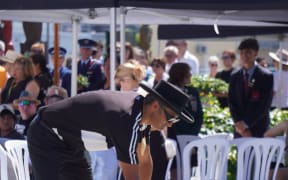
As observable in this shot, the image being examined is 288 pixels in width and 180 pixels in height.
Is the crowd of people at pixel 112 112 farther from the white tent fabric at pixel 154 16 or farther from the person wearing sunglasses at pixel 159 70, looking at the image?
the white tent fabric at pixel 154 16

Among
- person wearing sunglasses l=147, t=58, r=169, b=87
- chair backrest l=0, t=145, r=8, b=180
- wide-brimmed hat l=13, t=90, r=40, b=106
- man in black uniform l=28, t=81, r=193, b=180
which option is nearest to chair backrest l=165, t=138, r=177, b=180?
man in black uniform l=28, t=81, r=193, b=180

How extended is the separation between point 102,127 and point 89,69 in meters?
5.18

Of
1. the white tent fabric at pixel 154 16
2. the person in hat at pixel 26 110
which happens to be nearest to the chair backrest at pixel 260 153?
the white tent fabric at pixel 154 16

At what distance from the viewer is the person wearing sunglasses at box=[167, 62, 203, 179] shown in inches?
258

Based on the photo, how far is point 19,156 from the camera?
588 cm

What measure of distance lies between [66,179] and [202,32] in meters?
5.10

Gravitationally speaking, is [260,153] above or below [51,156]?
below

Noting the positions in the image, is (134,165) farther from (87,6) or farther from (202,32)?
(202,32)

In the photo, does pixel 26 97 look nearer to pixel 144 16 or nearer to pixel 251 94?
pixel 144 16

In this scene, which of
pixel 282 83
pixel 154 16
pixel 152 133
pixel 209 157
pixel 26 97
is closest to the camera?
pixel 152 133

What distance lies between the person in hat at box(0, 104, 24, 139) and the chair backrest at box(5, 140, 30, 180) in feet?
2.27

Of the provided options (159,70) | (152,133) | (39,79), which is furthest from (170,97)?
(159,70)

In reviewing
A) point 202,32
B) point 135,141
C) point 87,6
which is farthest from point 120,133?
point 202,32

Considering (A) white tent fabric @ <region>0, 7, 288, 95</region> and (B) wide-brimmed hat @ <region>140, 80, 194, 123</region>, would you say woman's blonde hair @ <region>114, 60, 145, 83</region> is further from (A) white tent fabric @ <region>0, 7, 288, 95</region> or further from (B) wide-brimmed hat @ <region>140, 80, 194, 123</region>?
(B) wide-brimmed hat @ <region>140, 80, 194, 123</region>
